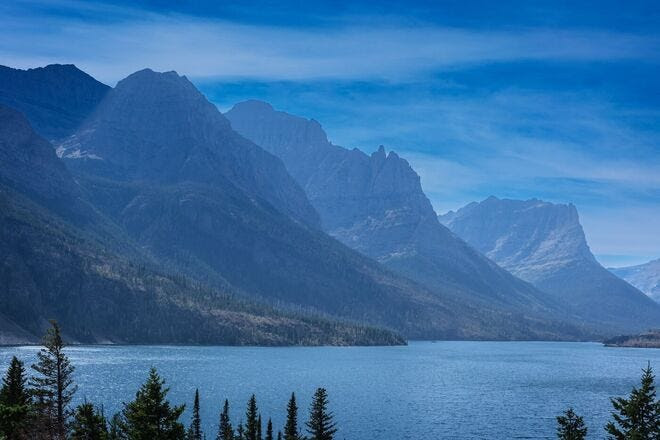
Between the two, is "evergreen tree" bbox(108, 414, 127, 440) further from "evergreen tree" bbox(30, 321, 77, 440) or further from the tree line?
"evergreen tree" bbox(30, 321, 77, 440)

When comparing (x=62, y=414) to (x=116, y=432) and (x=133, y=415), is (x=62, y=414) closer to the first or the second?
(x=116, y=432)

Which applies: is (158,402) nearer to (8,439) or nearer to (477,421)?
(8,439)

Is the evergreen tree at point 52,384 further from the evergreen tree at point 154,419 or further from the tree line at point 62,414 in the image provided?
the evergreen tree at point 154,419

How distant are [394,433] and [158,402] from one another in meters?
104

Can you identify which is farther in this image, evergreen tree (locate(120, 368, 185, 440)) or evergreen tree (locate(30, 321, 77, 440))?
evergreen tree (locate(30, 321, 77, 440))

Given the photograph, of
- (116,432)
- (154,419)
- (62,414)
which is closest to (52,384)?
(62,414)

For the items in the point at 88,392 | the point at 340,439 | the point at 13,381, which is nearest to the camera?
the point at 13,381

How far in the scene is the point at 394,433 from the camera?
146 metres

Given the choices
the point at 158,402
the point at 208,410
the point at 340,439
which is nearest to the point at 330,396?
the point at 208,410

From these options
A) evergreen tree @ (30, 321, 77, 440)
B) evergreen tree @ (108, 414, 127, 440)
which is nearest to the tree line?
evergreen tree @ (30, 321, 77, 440)

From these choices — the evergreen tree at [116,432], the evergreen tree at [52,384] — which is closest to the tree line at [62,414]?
the evergreen tree at [52,384]

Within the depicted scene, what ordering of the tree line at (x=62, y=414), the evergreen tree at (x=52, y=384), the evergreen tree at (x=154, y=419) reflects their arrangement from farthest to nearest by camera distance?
1. the evergreen tree at (x=52, y=384)
2. the tree line at (x=62, y=414)
3. the evergreen tree at (x=154, y=419)

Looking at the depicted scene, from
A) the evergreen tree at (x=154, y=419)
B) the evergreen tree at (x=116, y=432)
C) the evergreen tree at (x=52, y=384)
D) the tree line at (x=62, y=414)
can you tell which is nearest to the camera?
the evergreen tree at (x=154, y=419)

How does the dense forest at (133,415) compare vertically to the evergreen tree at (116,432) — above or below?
above
